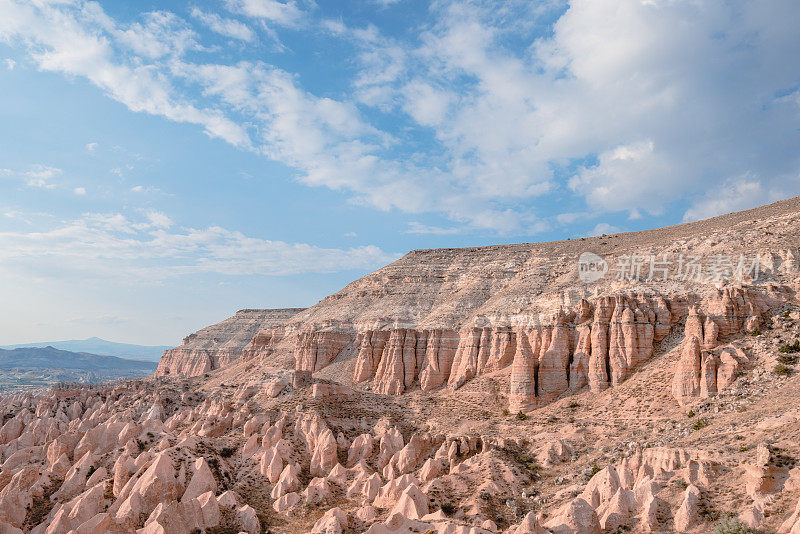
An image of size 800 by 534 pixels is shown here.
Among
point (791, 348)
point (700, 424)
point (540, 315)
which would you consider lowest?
point (700, 424)

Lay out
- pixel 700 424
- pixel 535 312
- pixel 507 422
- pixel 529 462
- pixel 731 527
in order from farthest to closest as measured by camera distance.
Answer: pixel 535 312 < pixel 507 422 < pixel 529 462 < pixel 700 424 < pixel 731 527

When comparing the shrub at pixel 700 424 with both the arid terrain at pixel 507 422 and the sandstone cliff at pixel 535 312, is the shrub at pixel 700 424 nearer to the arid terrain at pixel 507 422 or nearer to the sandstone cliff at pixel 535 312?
the arid terrain at pixel 507 422

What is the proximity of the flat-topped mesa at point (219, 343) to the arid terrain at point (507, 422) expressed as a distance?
51.2 m

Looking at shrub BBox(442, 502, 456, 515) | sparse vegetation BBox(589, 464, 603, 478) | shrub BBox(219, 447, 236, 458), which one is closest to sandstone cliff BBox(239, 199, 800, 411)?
sparse vegetation BBox(589, 464, 603, 478)

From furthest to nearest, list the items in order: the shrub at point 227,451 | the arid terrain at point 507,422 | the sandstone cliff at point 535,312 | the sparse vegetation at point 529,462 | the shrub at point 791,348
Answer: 1. the sandstone cliff at point 535,312
2. the shrub at point 227,451
3. the shrub at point 791,348
4. the sparse vegetation at point 529,462
5. the arid terrain at point 507,422

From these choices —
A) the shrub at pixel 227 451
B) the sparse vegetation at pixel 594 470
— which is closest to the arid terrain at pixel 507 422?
the sparse vegetation at pixel 594 470

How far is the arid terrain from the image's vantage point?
3328 centimetres

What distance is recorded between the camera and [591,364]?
5853 cm

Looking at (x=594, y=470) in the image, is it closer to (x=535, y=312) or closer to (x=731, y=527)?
(x=731, y=527)

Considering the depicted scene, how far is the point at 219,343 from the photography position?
153 metres

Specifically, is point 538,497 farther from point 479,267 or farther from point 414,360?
point 479,267

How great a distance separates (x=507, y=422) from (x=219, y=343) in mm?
117176

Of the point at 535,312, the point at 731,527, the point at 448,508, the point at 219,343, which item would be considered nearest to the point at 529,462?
the point at 448,508

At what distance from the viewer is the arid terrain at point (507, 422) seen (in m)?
33.3
